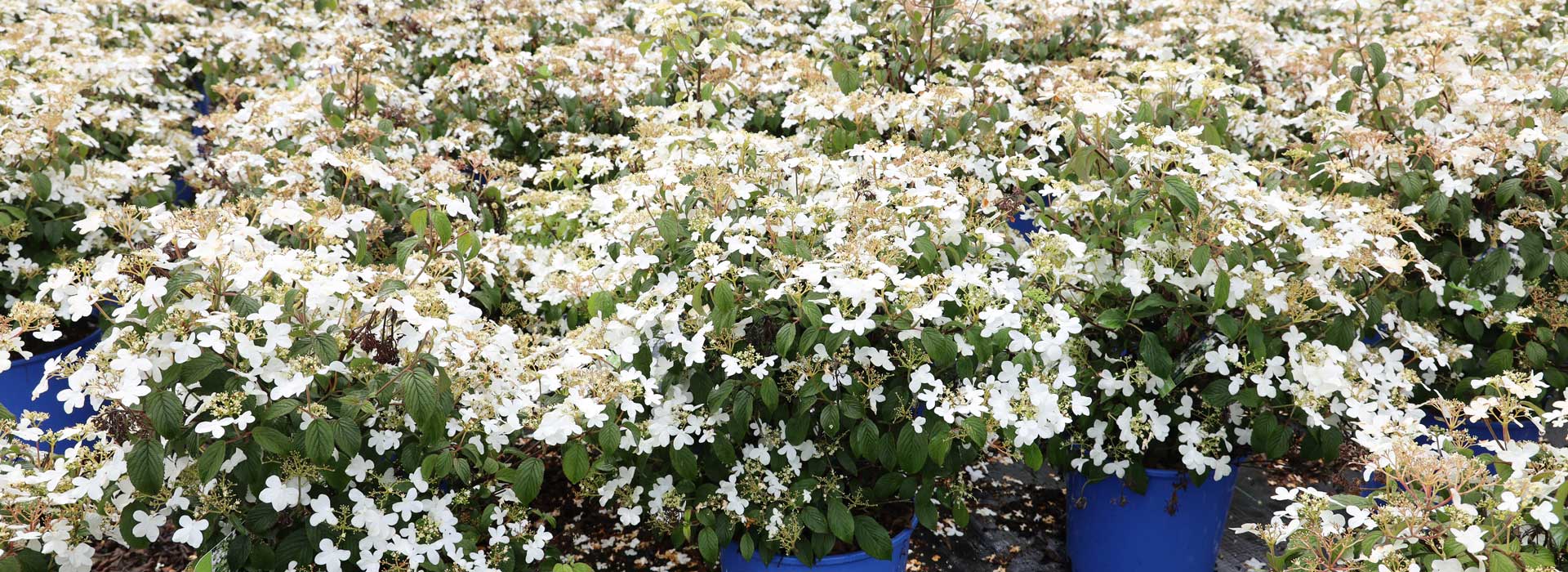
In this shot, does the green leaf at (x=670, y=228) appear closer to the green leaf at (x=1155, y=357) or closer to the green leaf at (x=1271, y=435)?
the green leaf at (x=1155, y=357)

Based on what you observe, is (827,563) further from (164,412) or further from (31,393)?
(31,393)

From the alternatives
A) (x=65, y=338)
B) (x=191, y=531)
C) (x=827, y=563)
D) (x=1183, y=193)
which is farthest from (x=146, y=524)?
(x=1183, y=193)

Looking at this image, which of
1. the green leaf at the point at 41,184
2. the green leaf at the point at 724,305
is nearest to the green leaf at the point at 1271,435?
the green leaf at the point at 724,305

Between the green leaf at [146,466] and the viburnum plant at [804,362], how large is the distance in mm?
654

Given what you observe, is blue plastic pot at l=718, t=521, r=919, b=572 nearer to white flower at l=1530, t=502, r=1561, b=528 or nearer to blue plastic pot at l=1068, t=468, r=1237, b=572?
blue plastic pot at l=1068, t=468, r=1237, b=572

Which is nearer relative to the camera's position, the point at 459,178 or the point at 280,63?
the point at 459,178

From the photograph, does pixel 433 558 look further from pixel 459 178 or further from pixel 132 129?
pixel 132 129

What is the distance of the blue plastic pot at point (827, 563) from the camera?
2.27m

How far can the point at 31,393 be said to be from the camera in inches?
122

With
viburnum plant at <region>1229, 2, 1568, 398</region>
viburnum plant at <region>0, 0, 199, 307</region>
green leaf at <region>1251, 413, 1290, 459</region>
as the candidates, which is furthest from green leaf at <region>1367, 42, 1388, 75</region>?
viburnum plant at <region>0, 0, 199, 307</region>

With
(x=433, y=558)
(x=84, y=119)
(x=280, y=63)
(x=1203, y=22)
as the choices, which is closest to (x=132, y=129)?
(x=84, y=119)

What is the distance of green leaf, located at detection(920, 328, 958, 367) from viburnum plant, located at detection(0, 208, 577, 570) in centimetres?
74

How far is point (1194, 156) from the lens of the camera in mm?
2385

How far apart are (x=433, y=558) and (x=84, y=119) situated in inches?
86.8
